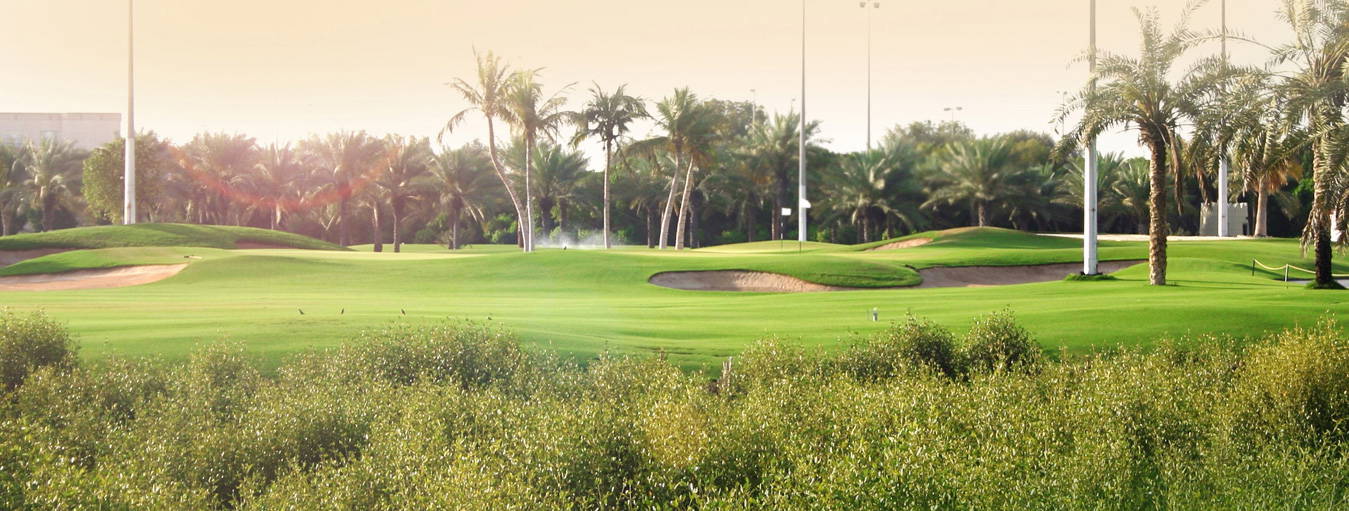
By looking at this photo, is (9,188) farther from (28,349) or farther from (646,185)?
(28,349)

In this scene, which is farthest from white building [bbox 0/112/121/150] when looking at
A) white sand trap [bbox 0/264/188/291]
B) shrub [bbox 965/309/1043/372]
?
shrub [bbox 965/309/1043/372]

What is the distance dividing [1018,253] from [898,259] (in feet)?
16.4

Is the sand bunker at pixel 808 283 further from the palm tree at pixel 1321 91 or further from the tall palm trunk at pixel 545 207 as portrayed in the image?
the tall palm trunk at pixel 545 207

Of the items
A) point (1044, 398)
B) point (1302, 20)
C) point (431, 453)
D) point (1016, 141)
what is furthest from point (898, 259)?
point (1016, 141)

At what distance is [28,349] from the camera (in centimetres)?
1661

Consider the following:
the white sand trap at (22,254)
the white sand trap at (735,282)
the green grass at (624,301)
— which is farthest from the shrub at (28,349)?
the white sand trap at (22,254)

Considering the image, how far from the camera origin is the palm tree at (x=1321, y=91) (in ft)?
88.8

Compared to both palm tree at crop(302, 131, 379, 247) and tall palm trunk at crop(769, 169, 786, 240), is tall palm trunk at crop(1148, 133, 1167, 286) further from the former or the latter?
palm tree at crop(302, 131, 379, 247)

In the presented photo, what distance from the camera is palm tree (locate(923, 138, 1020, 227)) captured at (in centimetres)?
6906

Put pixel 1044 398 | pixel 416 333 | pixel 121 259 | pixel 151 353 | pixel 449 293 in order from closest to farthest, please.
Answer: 1. pixel 1044 398
2. pixel 151 353
3. pixel 416 333
4. pixel 449 293
5. pixel 121 259

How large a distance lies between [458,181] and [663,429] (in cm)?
6461

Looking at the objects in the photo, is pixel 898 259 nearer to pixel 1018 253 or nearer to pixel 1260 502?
pixel 1018 253

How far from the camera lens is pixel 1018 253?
4331 centimetres

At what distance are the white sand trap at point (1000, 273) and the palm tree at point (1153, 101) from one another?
303 inches
